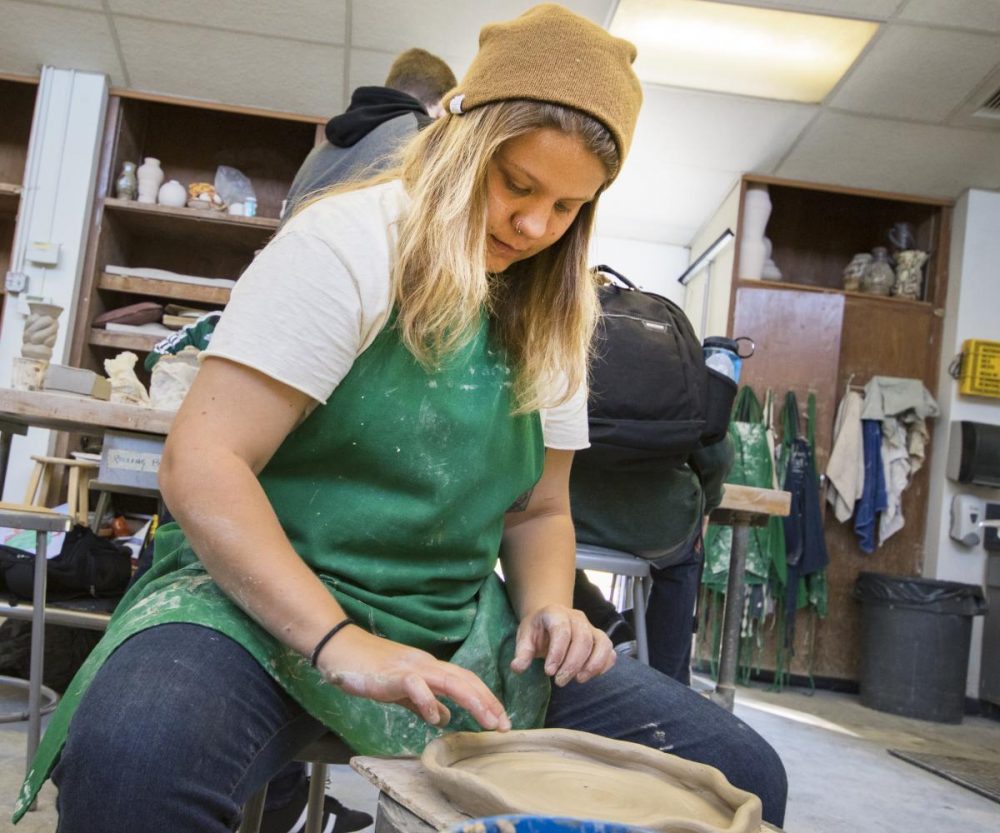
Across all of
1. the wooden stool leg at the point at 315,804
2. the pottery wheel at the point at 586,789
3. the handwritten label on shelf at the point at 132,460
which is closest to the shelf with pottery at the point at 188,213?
the handwritten label on shelf at the point at 132,460

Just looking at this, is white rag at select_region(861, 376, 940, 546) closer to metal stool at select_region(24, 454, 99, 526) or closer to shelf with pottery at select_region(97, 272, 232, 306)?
shelf with pottery at select_region(97, 272, 232, 306)

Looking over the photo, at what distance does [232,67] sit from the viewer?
470 cm

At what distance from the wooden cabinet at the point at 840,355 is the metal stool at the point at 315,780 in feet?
13.0

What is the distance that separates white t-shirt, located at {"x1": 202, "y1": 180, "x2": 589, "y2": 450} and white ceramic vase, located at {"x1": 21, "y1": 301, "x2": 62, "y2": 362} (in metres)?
1.71

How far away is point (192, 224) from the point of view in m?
5.09

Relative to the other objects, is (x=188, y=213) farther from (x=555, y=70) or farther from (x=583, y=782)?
(x=583, y=782)

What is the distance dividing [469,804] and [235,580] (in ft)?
0.96

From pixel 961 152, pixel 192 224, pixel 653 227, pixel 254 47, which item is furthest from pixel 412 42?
pixel 961 152

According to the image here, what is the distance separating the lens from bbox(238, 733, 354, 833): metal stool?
961 millimetres

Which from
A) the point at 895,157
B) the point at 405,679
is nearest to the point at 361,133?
the point at 405,679

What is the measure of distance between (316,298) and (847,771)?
2.88m

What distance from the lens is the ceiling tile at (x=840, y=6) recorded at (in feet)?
12.4

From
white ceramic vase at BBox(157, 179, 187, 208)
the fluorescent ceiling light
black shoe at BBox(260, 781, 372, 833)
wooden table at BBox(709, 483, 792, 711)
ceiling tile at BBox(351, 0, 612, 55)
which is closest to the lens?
black shoe at BBox(260, 781, 372, 833)

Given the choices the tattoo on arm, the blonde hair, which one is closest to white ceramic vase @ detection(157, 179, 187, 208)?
the blonde hair
